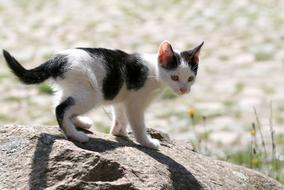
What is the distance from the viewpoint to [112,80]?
432cm

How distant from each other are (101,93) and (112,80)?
0.13 metres

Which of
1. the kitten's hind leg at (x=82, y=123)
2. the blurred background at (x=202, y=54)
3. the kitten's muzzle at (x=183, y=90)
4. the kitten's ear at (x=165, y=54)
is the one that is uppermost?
the kitten's ear at (x=165, y=54)

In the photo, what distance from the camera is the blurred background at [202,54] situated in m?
7.84

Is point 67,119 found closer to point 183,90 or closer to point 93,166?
point 93,166

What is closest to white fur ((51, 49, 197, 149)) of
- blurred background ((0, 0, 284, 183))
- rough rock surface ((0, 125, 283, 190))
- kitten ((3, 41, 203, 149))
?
kitten ((3, 41, 203, 149))

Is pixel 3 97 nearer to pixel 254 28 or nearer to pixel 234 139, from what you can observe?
pixel 234 139

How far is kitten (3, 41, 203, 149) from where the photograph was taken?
4.09m

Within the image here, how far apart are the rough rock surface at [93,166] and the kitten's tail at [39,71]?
1.01 feet

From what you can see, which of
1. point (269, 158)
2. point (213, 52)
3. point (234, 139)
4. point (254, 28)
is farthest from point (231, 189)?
point (254, 28)

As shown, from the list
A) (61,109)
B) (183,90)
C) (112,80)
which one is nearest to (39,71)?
(61,109)

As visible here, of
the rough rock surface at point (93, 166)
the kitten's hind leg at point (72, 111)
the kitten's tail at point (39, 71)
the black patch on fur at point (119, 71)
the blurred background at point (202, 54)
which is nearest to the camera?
the rough rock surface at point (93, 166)

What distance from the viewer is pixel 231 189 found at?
13.6 ft

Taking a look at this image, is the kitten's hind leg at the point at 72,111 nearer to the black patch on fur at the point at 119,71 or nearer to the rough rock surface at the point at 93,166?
the rough rock surface at the point at 93,166

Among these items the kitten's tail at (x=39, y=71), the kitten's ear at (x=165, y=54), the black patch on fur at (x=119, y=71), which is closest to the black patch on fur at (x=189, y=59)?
the kitten's ear at (x=165, y=54)
